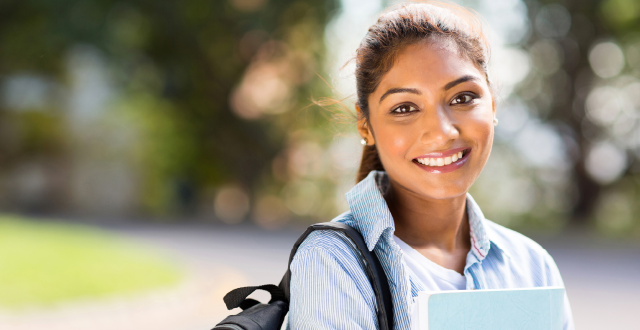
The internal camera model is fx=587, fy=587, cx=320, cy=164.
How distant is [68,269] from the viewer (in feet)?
23.1

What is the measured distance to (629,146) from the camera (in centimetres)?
1400

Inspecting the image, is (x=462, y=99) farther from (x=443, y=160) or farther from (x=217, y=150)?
(x=217, y=150)

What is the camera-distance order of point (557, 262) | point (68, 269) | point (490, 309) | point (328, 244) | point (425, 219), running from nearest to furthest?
point (490, 309)
point (328, 244)
point (425, 219)
point (68, 269)
point (557, 262)

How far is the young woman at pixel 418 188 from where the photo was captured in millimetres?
1391

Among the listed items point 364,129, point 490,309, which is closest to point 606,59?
point 364,129

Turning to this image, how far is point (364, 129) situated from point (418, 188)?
0.30 metres

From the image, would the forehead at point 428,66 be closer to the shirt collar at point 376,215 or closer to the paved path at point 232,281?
the shirt collar at point 376,215

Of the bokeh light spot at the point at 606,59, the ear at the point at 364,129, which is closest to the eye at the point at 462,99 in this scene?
the ear at the point at 364,129

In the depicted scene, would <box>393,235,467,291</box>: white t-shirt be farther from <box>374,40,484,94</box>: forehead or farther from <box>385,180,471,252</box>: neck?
<box>374,40,484,94</box>: forehead

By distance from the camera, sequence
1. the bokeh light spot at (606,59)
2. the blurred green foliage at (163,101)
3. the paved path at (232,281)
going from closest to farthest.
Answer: the paved path at (232,281) → the bokeh light spot at (606,59) → the blurred green foliage at (163,101)

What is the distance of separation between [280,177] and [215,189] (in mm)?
3118

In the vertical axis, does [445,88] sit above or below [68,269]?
above

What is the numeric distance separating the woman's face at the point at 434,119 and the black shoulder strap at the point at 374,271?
10.7 inches

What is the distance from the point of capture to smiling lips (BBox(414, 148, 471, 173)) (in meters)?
1.57
